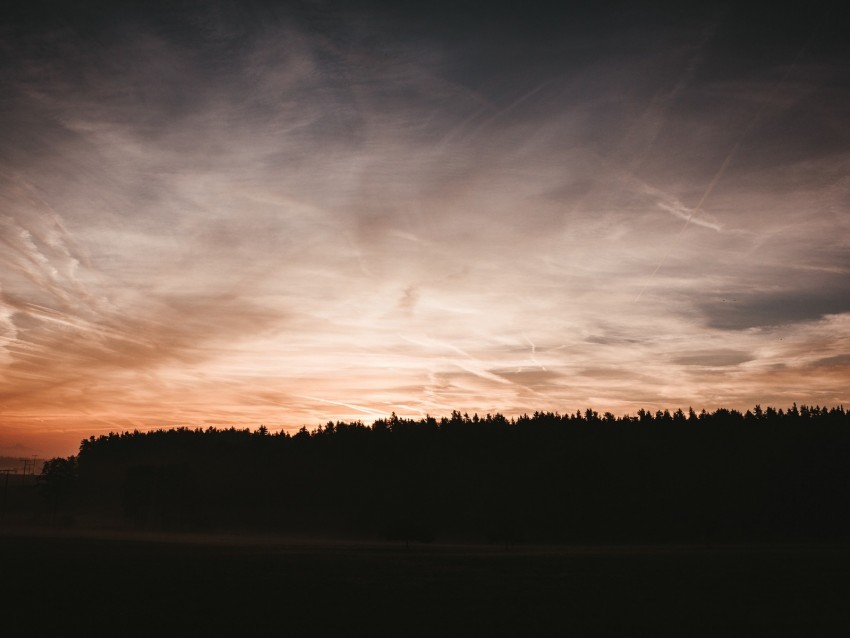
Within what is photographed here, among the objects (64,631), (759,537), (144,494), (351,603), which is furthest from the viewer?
(144,494)

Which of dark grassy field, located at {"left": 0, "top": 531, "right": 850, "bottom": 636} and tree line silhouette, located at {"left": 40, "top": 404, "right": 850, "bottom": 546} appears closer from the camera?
dark grassy field, located at {"left": 0, "top": 531, "right": 850, "bottom": 636}

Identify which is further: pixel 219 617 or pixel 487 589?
pixel 487 589

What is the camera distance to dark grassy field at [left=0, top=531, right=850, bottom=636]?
97.0 feet

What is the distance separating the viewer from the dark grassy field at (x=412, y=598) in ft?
97.0

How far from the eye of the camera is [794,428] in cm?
17062

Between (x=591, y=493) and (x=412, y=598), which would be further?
(x=591, y=493)

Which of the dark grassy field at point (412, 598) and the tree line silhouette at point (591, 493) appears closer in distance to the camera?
the dark grassy field at point (412, 598)

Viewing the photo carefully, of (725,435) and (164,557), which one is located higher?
(725,435)

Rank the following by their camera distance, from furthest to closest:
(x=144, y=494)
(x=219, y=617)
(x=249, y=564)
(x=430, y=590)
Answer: (x=144, y=494), (x=249, y=564), (x=430, y=590), (x=219, y=617)

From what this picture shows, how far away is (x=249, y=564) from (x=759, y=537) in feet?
389

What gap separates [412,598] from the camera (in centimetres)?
3959

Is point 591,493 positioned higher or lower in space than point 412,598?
higher

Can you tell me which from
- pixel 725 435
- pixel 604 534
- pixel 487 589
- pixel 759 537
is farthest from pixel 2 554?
pixel 725 435

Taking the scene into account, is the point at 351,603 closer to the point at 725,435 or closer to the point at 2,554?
the point at 2,554
